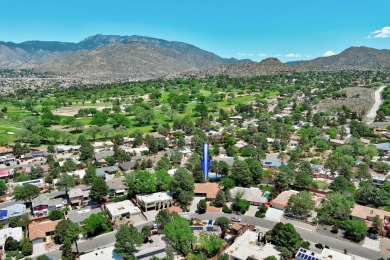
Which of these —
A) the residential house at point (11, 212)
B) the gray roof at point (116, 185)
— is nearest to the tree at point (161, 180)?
the gray roof at point (116, 185)

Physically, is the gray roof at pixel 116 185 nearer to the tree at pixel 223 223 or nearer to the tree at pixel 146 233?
the tree at pixel 146 233

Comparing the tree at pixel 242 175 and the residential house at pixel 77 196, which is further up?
the tree at pixel 242 175

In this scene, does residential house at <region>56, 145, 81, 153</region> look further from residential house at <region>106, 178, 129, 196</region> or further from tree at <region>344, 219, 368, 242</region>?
tree at <region>344, 219, 368, 242</region>

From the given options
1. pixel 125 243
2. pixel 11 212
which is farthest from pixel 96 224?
pixel 11 212

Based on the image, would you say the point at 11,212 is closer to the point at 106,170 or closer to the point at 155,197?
the point at 106,170

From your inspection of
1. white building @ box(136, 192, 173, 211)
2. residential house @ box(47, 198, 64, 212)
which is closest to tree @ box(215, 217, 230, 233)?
white building @ box(136, 192, 173, 211)
